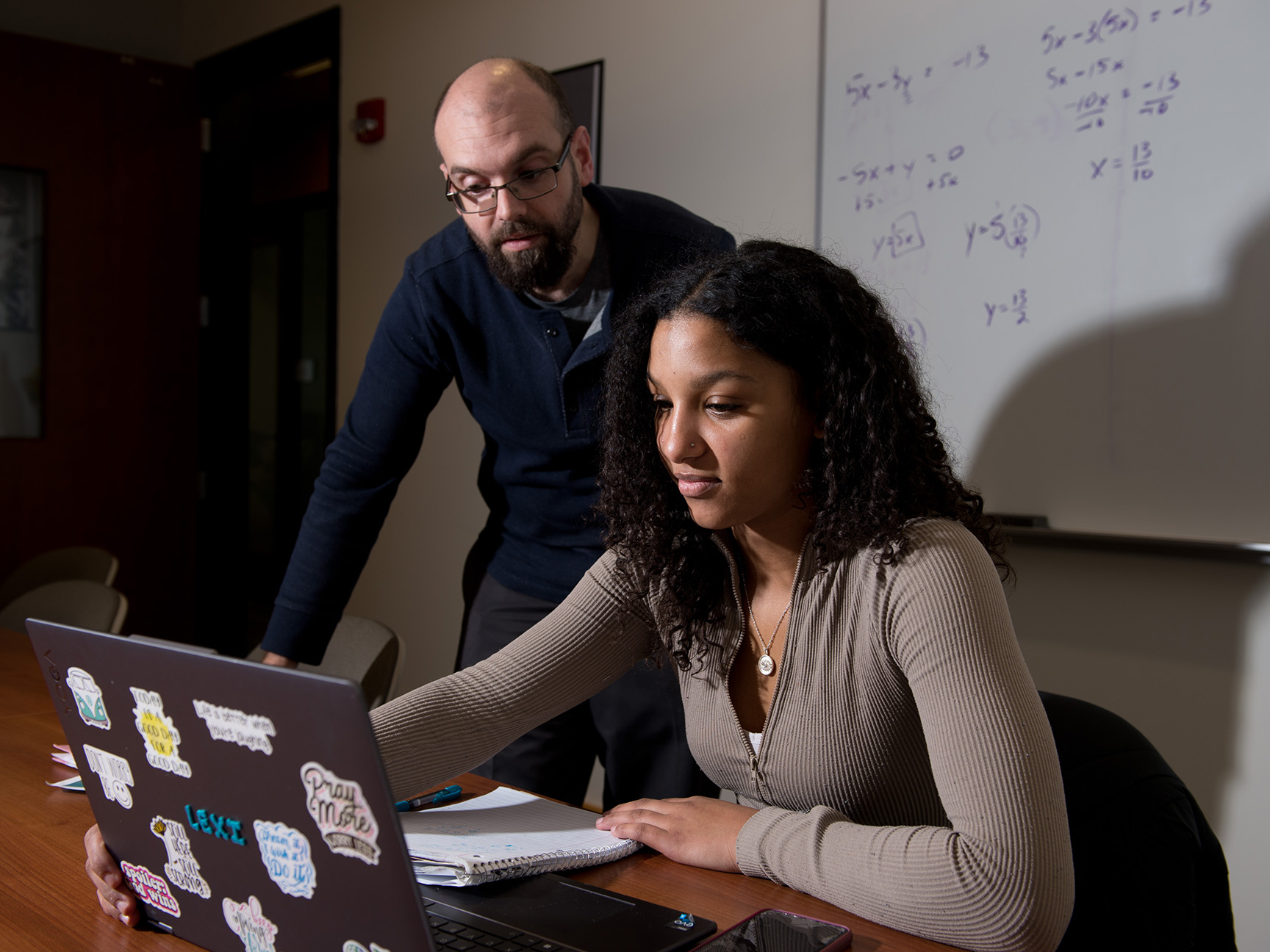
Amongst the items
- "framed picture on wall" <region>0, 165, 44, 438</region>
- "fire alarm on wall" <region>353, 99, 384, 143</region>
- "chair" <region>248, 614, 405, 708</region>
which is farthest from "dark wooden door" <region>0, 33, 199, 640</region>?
"chair" <region>248, 614, 405, 708</region>

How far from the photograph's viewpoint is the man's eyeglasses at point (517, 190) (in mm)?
1557

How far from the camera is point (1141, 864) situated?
1.03m

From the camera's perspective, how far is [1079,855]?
105 cm

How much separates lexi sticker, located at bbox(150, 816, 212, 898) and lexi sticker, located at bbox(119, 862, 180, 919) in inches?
1.0

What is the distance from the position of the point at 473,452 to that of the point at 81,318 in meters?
1.80

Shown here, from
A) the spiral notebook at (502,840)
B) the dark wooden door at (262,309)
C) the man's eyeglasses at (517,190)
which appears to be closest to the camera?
the spiral notebook at (502,840)

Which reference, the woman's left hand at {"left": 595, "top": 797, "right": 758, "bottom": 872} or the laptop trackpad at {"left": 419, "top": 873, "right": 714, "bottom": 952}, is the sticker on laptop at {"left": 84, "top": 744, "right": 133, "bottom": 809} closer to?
the laptop trackpad at {"left": 419, "top": 873, "right": 714, "bottom": 952}

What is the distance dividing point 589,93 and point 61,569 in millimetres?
2019

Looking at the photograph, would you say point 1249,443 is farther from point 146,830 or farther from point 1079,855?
point 146,830

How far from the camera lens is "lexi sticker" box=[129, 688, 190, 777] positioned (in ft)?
2.51

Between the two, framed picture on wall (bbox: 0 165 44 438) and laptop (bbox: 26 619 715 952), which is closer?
laptop (bbox: 26 619 715 952)

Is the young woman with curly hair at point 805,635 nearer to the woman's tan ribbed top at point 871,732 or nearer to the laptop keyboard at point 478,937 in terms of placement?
the woman's tan ribbed top at point 871,732

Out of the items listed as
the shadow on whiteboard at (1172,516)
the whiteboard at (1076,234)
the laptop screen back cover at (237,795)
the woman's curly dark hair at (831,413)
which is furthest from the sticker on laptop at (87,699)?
the shadow on whiteboard at (1172,516)

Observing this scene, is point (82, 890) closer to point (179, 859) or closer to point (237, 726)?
point (179, 859)
